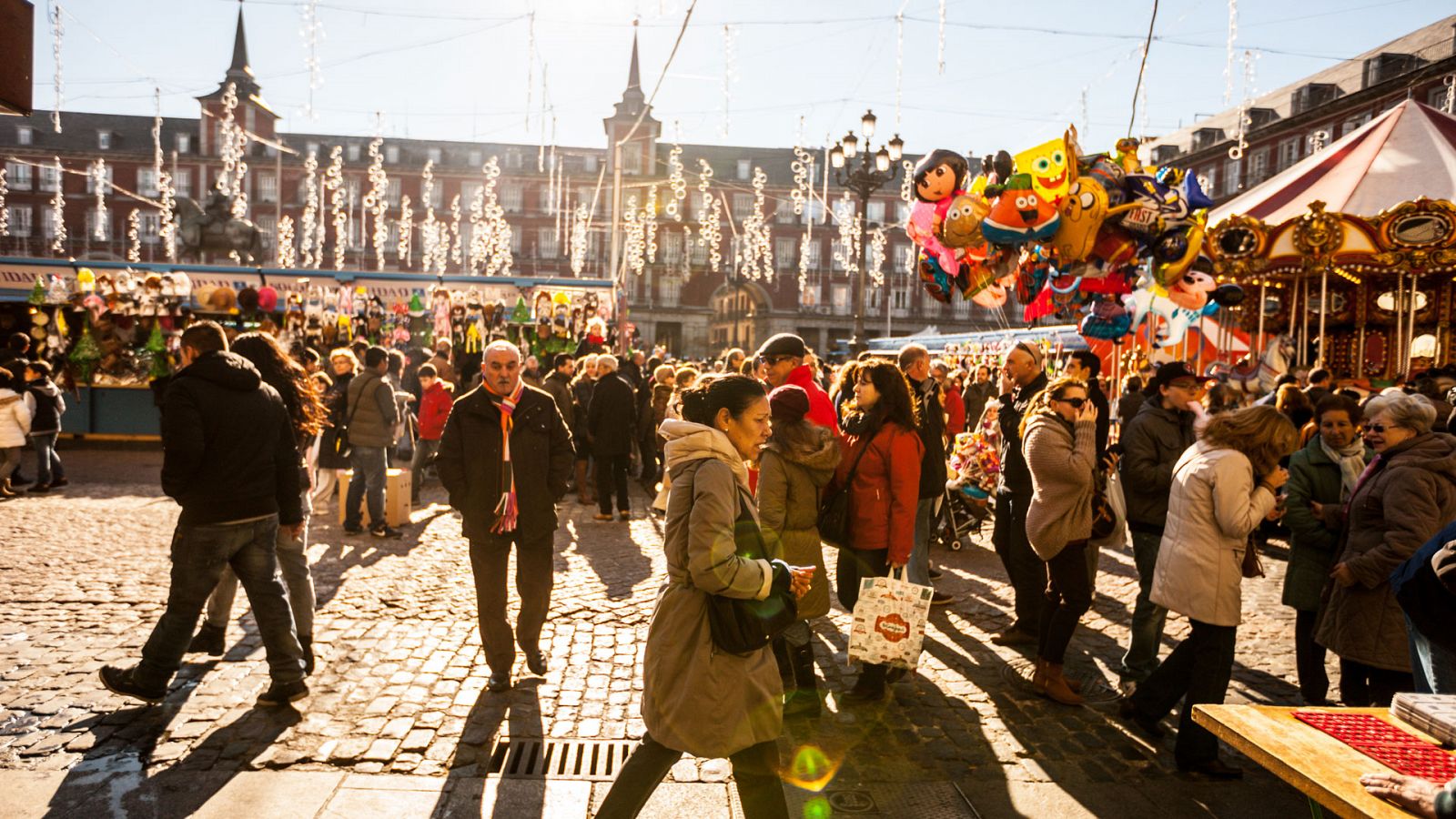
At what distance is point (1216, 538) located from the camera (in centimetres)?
364

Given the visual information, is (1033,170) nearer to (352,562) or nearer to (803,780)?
(803,780)

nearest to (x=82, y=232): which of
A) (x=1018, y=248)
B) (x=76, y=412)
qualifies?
(x=76, y=412)

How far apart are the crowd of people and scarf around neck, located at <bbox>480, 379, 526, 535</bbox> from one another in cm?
1

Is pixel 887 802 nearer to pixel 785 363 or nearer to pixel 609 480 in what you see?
pixel 785 363

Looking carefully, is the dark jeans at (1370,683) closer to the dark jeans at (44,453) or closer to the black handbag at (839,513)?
the black handbag at (839,513)

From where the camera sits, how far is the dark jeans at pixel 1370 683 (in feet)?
11.6

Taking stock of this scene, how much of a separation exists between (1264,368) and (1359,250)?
8.19 ft

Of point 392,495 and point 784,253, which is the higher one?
point 784,253

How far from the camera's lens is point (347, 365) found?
318 inches

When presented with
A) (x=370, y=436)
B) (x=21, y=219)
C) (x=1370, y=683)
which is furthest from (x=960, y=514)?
(x=21, y=219)

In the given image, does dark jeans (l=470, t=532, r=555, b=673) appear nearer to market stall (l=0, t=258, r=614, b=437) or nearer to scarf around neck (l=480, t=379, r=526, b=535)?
scarf around neck (l=480, t=379, r=526, b=535)

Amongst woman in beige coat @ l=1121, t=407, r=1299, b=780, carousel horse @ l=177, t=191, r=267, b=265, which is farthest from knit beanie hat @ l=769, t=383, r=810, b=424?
carousel horse @ l=177, t=191, r=267, b=265

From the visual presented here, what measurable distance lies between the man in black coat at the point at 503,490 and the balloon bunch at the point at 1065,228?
3.42 meters

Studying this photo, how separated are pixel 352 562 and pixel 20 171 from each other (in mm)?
Result: 58371
